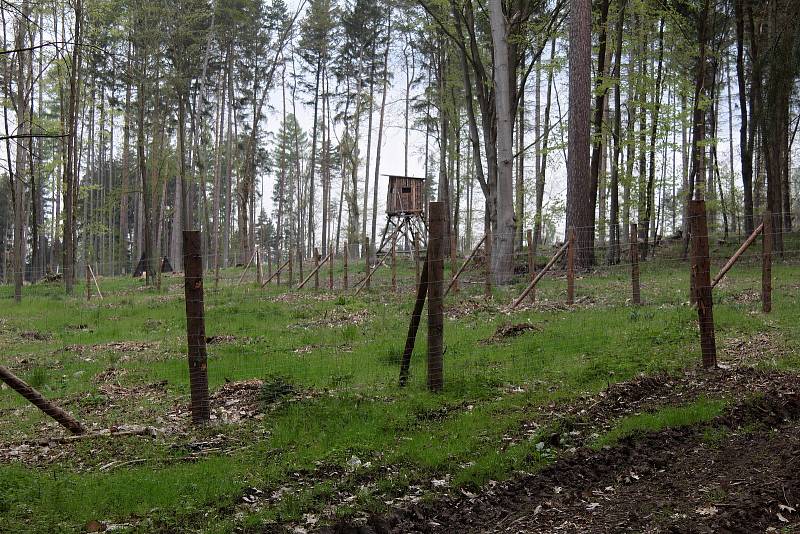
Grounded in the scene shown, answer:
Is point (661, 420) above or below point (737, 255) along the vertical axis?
below

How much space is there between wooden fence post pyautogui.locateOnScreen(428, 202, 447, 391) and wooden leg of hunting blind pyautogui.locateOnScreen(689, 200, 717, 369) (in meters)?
3.10

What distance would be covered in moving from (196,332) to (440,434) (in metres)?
2.80

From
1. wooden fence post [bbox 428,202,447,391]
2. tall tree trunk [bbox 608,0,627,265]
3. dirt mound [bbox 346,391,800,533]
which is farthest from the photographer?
tall tree trunk [bbox 608,0,627,265]

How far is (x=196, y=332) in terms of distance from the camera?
6.87 metres

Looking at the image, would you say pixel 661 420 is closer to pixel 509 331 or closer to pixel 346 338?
pixel 509 331

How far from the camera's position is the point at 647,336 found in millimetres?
9570

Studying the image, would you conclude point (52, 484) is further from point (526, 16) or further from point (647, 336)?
point (526, 16)

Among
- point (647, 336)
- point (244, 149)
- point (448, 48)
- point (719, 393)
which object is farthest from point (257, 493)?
point (244, 149)

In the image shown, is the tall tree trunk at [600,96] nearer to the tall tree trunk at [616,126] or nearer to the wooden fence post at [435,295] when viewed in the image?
the tall tree trunk at [616,126]

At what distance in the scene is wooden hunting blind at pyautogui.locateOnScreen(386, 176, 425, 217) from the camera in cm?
2817

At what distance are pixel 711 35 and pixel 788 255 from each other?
811cm

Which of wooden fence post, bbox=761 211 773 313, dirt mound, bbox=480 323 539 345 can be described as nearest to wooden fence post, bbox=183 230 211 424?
dirt mound, bbox=480 323 539 345

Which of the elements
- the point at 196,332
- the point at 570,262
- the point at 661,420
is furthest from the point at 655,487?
the point at 570,262

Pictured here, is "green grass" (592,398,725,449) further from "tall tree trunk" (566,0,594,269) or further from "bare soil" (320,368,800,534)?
"tall tree trunk" (566,0,594,269)
